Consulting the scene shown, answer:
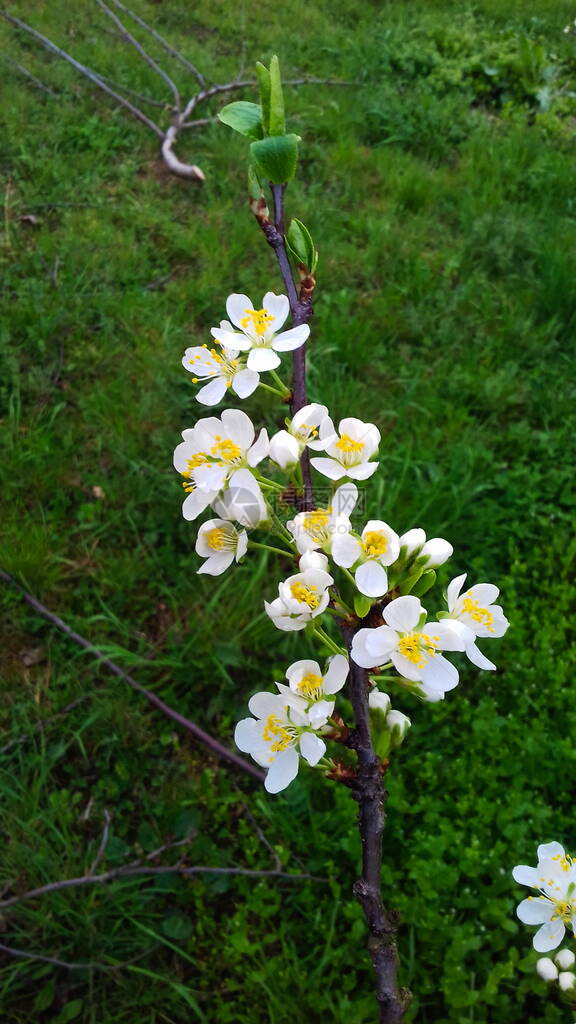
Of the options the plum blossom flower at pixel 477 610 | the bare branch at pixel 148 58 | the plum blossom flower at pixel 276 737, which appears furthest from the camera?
the bare branch at pixel 148 58

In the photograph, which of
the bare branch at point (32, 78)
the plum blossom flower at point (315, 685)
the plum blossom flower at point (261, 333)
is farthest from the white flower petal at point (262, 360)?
the bare branch at point (32, 78)

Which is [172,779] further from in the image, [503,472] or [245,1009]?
[503,472]

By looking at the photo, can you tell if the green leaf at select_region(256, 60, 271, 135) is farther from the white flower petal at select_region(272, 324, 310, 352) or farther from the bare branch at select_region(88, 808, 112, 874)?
the bare branch at select_region(88, 808, 112, 874)

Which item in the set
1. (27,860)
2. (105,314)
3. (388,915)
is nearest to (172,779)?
(27,860)

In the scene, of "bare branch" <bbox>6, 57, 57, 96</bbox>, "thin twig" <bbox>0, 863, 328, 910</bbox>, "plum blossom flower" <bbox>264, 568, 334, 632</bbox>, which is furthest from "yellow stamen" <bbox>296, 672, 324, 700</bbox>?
"bare branch" <bbox>6, 57, 57, 96</bbox>

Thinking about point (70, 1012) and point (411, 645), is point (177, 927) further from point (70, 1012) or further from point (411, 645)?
point (411, 645)

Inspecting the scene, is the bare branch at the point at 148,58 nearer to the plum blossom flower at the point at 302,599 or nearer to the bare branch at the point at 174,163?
the bare branch at the point at 174,163

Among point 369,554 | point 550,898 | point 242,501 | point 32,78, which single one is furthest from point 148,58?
point 550,898
